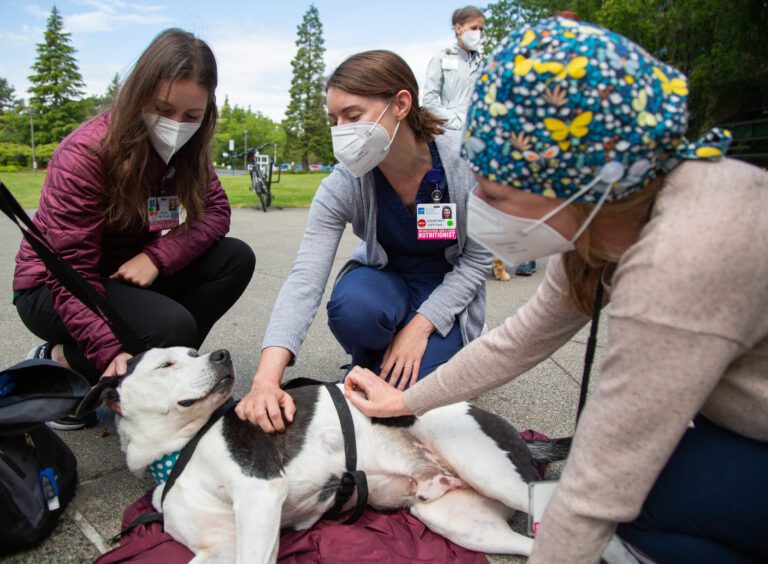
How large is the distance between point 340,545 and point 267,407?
0.58m

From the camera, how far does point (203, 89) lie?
8.66ft

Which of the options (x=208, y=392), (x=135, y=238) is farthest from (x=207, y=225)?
(x=208, y=392)

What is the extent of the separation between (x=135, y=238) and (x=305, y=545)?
70.1 inches

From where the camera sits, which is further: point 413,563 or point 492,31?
point 492,31

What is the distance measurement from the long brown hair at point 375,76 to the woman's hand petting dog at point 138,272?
127 centimetres

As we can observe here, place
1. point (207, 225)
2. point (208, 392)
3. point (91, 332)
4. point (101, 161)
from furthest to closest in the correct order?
point (207, 225) → point (101, 161) → point (91, 332) → point (208, 392)

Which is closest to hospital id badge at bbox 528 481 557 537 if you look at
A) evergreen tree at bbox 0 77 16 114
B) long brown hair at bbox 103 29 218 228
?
long brown hair at bbox 103 29 218 228

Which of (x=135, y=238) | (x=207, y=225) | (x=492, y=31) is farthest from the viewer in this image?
(x=492, y=31)

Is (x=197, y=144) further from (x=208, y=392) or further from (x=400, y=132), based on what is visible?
(x=208, y=392)

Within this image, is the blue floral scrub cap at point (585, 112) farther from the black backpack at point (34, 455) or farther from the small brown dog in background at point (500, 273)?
the small brown dog in background at point (500, 273)

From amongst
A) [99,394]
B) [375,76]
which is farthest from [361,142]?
[99,394]

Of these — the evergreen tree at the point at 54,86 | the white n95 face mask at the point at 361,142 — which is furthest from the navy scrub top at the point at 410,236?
the evergreen tree at the point at 54,86

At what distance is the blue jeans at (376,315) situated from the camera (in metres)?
2.75

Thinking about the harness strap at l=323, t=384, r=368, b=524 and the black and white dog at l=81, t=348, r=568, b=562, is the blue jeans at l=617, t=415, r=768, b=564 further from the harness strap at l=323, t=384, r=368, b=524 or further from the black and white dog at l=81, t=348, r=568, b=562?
the harness strap at l=323, t=384, r=368, b=524
